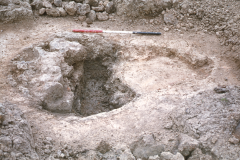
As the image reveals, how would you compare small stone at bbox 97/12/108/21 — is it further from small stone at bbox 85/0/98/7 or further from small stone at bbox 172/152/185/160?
small stone at bbox 172/152/185/160

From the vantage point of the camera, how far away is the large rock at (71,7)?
20.1 ft

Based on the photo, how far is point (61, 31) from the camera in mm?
5812

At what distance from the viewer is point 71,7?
6117 mm

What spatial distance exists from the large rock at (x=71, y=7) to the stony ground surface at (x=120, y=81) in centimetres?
3

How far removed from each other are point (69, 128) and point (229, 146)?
229 centimetres

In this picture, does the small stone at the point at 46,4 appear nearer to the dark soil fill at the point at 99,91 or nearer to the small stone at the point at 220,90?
the dark soil fill at the point at 99,91

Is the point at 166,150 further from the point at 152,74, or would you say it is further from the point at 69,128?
the point at 152,74

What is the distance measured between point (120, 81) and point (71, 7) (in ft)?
8.47

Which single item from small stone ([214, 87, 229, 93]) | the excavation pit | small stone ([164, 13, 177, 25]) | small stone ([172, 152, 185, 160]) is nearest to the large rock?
the excavation pit

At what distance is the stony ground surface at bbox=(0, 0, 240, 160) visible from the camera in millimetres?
3230

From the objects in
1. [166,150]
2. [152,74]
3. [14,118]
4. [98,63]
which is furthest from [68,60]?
[166,150]

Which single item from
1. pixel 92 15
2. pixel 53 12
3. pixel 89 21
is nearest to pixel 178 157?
pixel 89 21

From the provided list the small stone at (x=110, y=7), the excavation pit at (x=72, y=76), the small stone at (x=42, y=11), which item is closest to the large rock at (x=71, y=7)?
the small stone at (x=42, y=11)

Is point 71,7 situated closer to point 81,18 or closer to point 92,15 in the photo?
point 81,18
